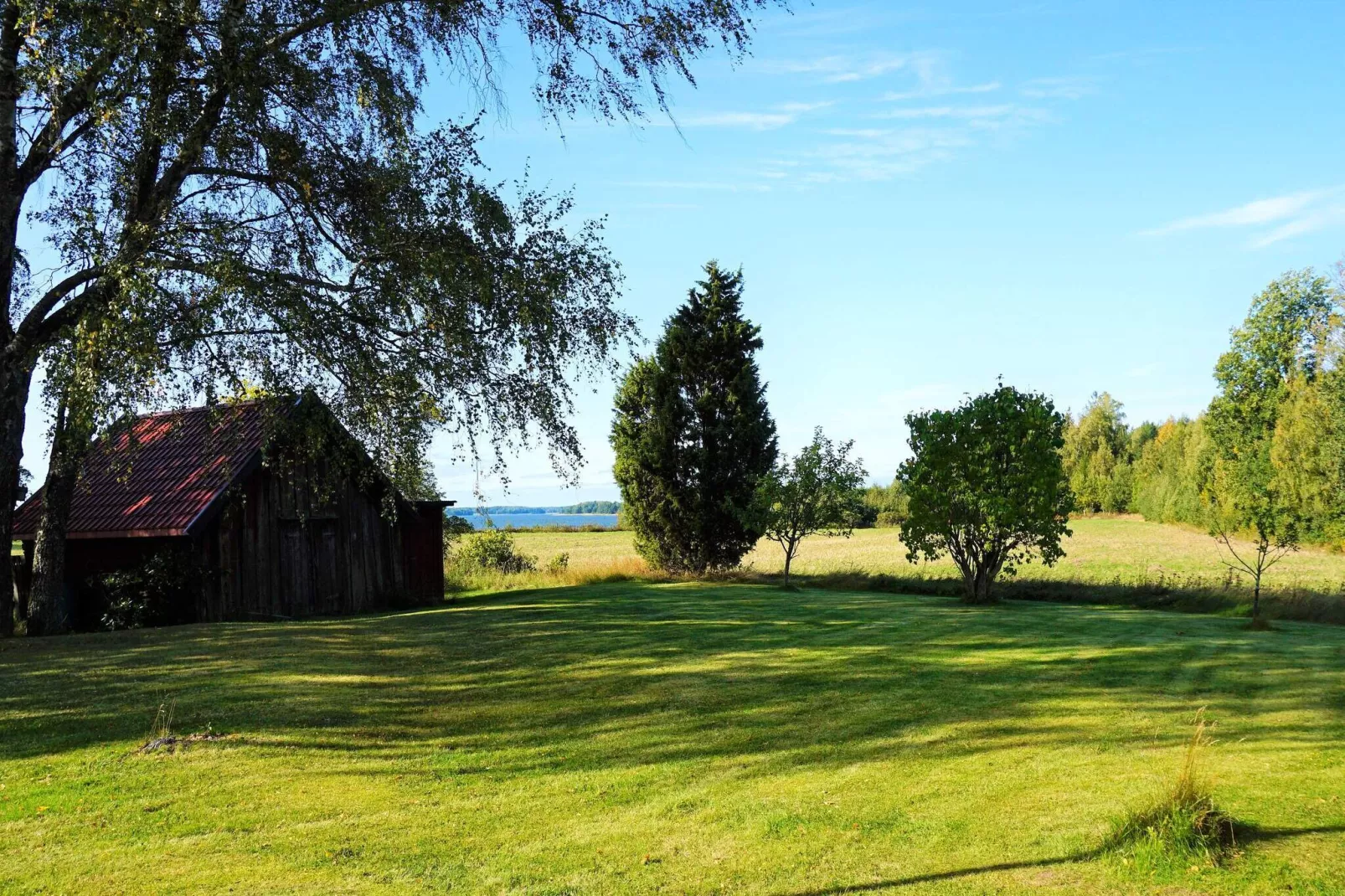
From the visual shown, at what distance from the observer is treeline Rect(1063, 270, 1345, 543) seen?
37.2 metres

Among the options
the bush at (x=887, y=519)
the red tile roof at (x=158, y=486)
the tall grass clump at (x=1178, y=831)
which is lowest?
the tall grass clump at (x=1178, y=831)

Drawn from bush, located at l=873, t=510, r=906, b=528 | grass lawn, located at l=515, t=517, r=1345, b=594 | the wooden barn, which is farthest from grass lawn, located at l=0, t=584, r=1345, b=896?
bush, located at l=873, t=510, r=906, b=528

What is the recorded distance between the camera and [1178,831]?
17.3 feet

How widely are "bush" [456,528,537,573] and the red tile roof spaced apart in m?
10.7

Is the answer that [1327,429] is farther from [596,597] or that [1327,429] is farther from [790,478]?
[596,597]

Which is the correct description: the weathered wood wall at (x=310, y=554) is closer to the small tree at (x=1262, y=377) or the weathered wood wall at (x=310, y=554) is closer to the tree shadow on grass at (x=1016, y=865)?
the tree shadow on grass at (x=1016, y=865)

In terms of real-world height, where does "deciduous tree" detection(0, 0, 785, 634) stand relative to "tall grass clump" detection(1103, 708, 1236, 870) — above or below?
above

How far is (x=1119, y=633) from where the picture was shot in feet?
49.6

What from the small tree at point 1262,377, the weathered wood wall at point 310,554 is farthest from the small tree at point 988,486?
the small tree at point 1262,377

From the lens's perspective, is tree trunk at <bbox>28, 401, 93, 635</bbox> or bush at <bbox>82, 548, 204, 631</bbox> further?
bush at <bbox>82, 548, 204, 631</bbox>

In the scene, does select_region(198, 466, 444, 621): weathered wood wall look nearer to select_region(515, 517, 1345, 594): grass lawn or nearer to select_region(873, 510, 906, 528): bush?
select_region(515, 517, 1345, 594): grass lawn

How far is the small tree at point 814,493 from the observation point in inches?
1003

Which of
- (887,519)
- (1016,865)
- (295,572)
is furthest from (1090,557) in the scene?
(1016,865)

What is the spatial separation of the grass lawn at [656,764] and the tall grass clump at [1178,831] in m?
0.11
